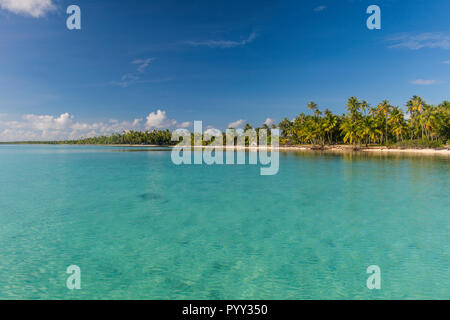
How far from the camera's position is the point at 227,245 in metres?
11.5

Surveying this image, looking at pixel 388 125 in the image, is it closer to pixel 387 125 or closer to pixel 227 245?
pixel 387 125

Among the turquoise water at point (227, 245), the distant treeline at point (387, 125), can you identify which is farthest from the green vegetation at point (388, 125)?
the turquoise water at point (227, 245)

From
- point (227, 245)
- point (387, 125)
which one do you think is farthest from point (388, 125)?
point (227, 245)

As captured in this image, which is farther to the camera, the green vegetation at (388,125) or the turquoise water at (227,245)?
the green vegetation at (388,125)

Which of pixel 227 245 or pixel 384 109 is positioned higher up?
pixel 384 109

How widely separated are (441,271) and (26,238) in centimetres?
1754

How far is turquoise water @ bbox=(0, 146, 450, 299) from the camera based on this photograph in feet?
26.7

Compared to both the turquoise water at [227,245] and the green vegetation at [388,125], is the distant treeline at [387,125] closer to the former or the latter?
the green vegetation at [388,125]

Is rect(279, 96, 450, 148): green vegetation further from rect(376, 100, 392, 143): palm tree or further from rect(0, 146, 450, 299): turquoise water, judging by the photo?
rect(0, 146, 450, 299): turquoise water

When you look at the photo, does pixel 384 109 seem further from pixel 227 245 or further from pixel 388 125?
pixel 227 245

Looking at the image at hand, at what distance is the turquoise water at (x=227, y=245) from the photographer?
8141mm

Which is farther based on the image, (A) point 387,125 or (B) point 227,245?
(A) point 387,125
